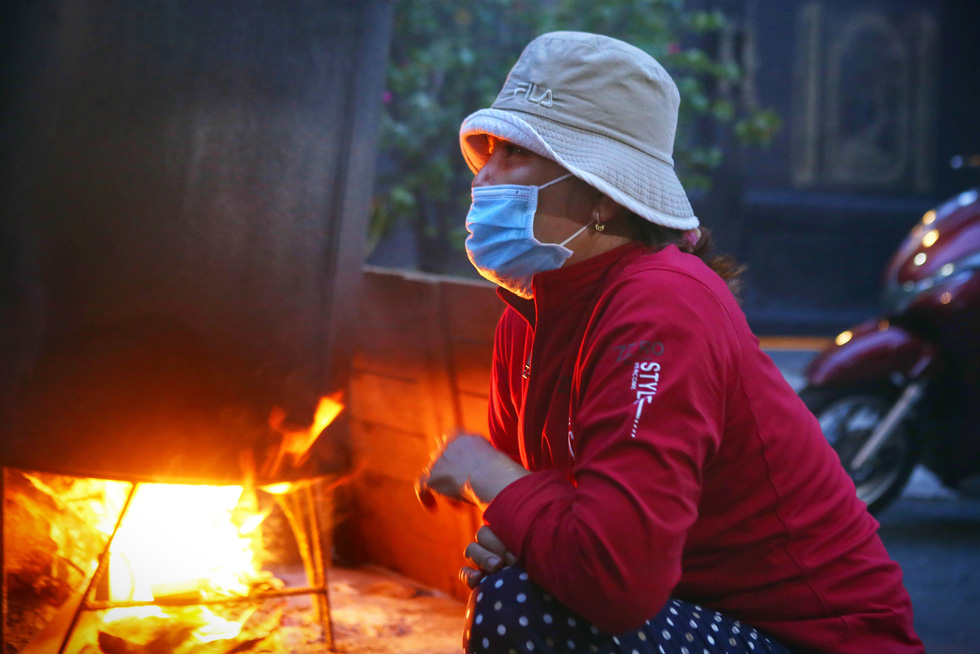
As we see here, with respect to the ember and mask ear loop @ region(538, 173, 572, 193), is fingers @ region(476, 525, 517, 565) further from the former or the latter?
the ember

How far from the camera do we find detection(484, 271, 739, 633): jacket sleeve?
4.52 ft

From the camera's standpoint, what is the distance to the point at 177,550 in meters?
2.60

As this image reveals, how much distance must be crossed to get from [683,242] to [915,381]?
103 inches

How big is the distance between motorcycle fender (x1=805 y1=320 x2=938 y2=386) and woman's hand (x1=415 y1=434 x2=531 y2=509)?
2.67 metres

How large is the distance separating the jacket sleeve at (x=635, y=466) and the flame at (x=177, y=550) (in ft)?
4.14

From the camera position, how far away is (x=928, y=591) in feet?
11.2

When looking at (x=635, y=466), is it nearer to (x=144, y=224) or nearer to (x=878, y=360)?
(x=144, y=224)

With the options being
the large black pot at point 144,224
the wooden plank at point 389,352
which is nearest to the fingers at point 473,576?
the large black pot at point 144,224

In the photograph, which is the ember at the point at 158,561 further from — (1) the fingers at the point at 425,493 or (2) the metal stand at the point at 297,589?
(1) the fingers at the point at 425,493

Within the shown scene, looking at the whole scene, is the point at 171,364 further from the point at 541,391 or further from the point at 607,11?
the point at 607,11

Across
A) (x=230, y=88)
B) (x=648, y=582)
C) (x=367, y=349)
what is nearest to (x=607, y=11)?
(x=367, y=349)

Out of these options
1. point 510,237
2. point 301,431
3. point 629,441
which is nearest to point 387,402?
point 301,431

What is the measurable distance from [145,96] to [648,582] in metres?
1.50

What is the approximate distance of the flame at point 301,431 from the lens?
2305mm
